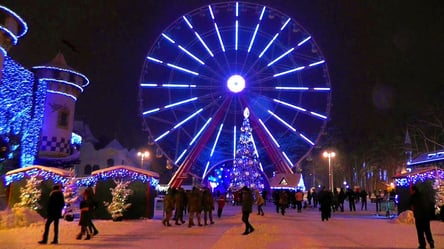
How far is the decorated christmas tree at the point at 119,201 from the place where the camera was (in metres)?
20.0

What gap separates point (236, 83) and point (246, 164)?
7018 mm

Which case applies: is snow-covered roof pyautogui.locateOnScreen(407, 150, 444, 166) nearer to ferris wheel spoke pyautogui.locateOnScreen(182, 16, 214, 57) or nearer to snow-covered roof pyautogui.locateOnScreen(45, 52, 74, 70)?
ferris wheel spoke pyautogui.locateOnScreen(182, 16, 214, 57)

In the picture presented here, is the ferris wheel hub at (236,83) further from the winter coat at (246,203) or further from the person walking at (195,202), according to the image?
the winter coat at (246,203)

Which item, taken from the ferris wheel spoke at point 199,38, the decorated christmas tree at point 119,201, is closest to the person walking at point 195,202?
the decorated christmas tree at point 119,201

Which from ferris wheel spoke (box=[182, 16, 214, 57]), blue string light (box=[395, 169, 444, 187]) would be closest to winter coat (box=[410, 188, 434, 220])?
blue string light (box=[395, 169, 444, 187])

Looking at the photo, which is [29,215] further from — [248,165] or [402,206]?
[248,165]

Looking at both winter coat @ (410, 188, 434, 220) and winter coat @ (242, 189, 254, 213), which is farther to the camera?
winter coat @ (242, 189, 254, 213)

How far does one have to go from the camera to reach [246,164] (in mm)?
38625

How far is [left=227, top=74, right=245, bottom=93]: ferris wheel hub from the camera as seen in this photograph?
37188 millimetres

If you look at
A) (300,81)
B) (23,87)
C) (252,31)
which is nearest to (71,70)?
(23,87)

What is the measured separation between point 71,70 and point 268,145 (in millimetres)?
16338

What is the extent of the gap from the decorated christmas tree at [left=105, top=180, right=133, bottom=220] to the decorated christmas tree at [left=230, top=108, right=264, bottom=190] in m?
18.9

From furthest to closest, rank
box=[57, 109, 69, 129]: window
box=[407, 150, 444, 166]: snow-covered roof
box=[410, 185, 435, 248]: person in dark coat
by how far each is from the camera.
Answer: box=[407, 150, 444, 166]: snow-covered roof
box=[57, 109, 69, 129]: window
box=[410, 185, 435, 248]: person in dark coat

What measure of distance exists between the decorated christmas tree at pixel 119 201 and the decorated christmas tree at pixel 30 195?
2.91m
